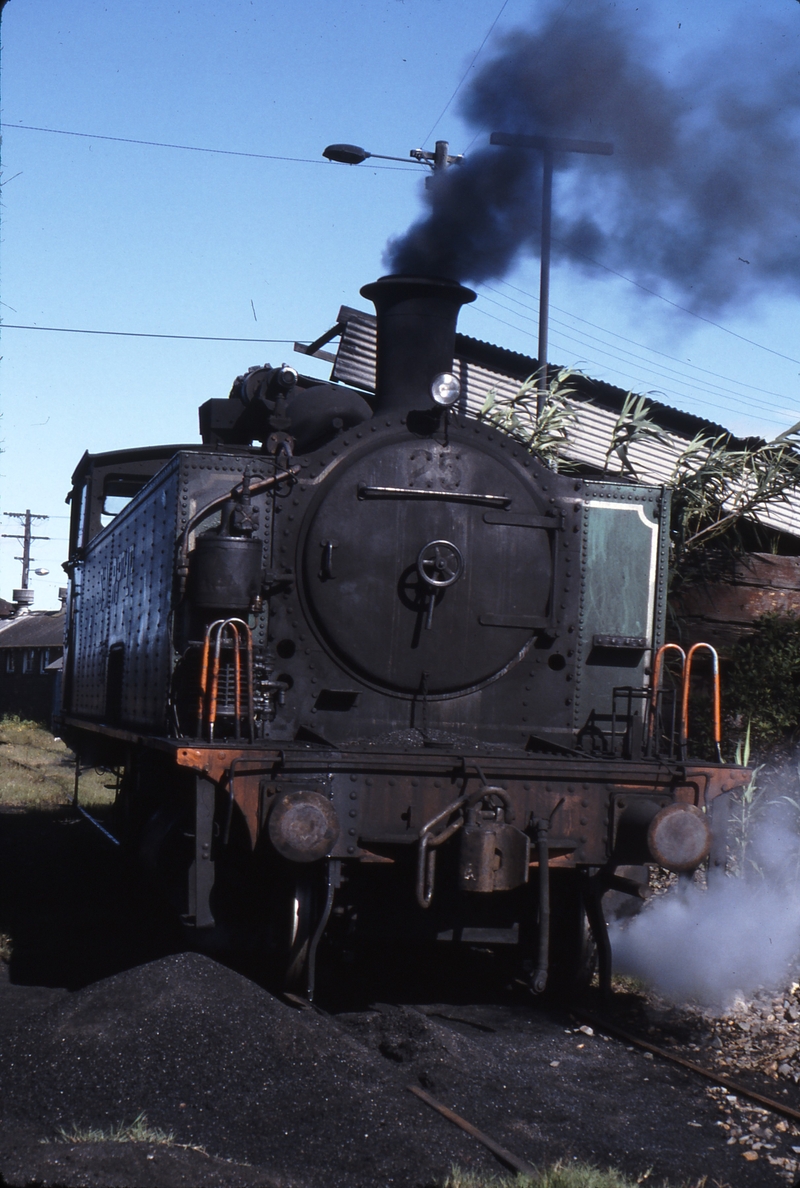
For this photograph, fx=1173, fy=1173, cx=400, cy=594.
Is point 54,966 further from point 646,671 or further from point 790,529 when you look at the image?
point 790,529

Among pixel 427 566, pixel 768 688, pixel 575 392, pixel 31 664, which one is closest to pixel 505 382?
pixel 575 392

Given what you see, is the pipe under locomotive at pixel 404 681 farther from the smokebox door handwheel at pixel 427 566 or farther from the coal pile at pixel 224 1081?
the coal pile at pixel 224 1081

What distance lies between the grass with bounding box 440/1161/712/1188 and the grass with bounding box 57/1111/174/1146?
0.82 meters

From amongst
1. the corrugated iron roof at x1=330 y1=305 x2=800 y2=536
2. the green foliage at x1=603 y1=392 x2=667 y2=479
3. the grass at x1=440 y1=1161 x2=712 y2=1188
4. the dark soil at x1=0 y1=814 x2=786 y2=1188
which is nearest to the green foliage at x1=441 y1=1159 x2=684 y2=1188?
the grass at x1=440 y1=1161 x2=712 y2=1188

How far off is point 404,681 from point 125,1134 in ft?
9.01

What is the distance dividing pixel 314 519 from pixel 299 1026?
238 cm

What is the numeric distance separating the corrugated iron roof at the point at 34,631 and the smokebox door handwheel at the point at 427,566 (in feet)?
87.8

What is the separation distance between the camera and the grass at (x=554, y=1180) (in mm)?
3227

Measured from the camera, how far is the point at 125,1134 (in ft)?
11.5

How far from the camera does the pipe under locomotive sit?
16.5 feet

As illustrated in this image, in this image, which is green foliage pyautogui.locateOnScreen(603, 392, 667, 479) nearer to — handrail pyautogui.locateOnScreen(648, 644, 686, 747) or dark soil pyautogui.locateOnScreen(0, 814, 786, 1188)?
handrail pyautogui.locateOnScreen(648, 644, 686, 747)

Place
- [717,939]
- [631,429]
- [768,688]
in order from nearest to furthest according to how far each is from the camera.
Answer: [717,939] < [768,688] < [631,429]

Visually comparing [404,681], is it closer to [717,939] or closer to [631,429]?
[717,939]

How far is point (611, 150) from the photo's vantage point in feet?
25.6
